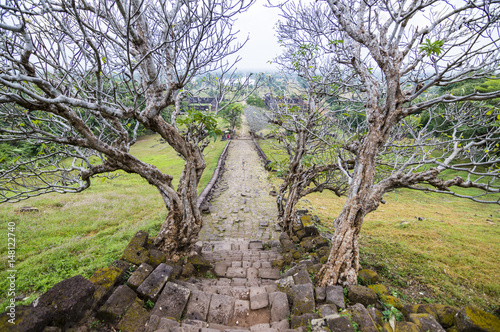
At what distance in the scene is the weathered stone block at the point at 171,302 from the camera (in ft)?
11.3

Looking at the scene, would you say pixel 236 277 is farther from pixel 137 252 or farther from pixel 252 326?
pixel 137 252

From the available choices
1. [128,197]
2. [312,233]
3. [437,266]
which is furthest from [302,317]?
[128,197]

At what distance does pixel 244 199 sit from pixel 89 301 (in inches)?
359

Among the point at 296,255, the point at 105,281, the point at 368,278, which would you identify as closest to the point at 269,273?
the point at 296,255

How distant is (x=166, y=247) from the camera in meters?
5.17

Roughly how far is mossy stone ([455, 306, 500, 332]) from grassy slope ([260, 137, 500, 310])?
148 centimetres

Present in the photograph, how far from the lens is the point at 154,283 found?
3.76m

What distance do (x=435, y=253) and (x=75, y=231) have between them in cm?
1178

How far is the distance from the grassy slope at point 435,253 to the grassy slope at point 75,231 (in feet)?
21.6

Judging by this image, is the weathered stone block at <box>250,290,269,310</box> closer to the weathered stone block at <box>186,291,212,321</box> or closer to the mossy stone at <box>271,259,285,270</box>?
the weathered stone block at <box>186,291,212,321</box>

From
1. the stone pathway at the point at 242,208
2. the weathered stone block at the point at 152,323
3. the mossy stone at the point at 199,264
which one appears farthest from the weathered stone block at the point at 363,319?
the stone pathway at the point at 242,208

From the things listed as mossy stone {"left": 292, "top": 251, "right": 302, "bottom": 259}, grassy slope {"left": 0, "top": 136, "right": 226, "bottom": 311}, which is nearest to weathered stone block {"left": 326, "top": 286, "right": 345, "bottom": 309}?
mossy stone {"left": 292, "top": 251, "right": 302, "bottom": 259}

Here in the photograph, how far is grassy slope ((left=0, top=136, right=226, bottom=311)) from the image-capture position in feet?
15.6

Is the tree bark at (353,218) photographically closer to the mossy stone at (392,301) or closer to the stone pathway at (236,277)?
the mossy stone at (392,301)
